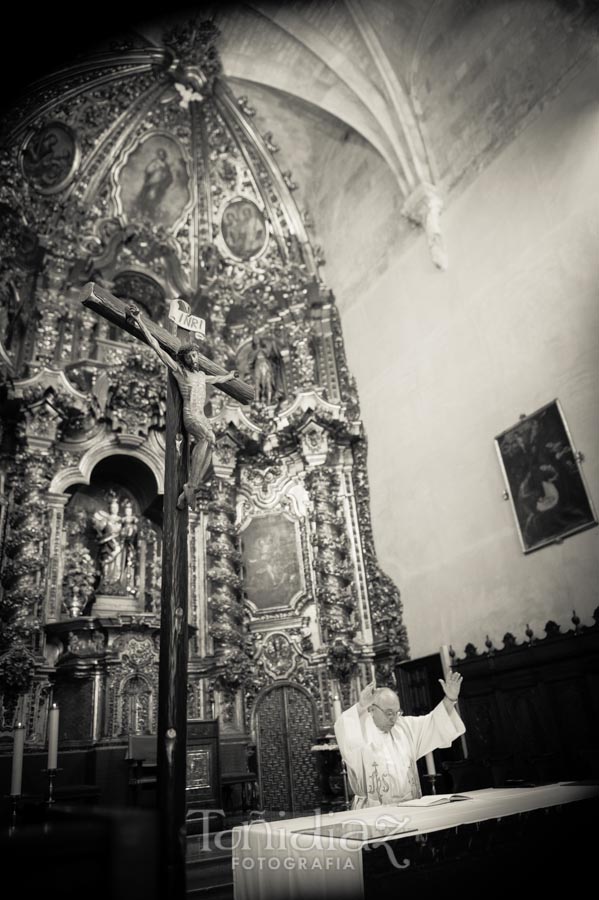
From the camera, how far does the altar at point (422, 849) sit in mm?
3162

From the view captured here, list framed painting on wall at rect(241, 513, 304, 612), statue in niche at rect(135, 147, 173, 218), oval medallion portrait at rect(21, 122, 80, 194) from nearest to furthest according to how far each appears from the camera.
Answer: framed painting on wall at rect(241, 513, 304, 612) → oval medallion portrait at rect(21, 122, 80, 194) → statue in niche at rect(135, 147, 173, 218)

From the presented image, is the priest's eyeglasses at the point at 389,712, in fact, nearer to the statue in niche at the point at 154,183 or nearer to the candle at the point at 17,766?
the candle at the point at 17,766

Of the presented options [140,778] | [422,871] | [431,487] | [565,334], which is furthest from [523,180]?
[140,778]

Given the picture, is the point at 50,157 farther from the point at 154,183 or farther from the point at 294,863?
the point at 294,863

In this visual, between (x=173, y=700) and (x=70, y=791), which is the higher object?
(x=173, y=700)

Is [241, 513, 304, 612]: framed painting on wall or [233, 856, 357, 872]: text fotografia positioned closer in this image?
[233, 856, 357, 872]: text fotografia

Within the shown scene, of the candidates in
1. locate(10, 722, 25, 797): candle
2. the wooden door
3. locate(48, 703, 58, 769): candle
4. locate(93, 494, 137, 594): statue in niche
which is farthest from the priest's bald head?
locate(93, 494, 137, 594): statue in niche

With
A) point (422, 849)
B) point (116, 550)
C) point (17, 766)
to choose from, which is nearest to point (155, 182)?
point (116, 550)

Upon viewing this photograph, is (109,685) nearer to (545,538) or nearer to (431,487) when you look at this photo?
(431,487)

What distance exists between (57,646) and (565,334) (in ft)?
27.5

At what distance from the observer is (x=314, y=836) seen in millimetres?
3252

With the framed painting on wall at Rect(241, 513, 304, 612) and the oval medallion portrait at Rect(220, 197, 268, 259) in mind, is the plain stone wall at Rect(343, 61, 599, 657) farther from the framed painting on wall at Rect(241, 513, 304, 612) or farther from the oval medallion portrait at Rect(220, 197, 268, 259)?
the oval medallion portrait at Rect(220, 197, 268, 259)

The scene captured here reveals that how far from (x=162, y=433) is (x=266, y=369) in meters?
2.60

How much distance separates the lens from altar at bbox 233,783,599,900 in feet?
10.4
